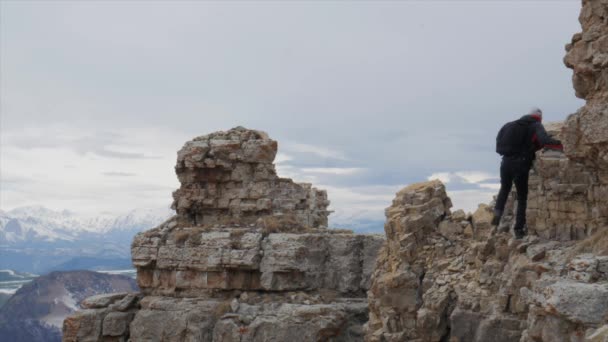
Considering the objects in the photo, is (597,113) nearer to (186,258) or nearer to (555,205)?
(555,205)

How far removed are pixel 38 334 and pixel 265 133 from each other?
91.5 m

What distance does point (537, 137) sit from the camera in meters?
15.1

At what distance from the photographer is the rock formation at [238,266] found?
84.0ft

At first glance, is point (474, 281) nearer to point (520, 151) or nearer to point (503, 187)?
point (503, 187)

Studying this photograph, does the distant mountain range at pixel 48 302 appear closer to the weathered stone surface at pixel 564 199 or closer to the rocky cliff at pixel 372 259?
the rocky cliff at pixel 372 259

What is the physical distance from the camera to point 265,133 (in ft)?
101

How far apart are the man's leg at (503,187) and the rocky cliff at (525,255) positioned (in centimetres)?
27

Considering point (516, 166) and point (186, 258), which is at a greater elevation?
point (516, 166)

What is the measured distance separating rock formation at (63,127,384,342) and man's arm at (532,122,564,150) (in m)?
12.1

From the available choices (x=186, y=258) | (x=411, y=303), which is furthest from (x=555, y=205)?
(x=186, y=258)

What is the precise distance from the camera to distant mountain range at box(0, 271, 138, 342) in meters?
110

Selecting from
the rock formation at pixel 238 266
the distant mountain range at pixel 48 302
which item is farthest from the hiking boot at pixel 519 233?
the distant mountain range at pixel 48 302

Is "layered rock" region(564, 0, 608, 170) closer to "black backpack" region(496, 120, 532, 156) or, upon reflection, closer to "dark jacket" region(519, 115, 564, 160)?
"dark jacket" region(519, 115, 564, 160)

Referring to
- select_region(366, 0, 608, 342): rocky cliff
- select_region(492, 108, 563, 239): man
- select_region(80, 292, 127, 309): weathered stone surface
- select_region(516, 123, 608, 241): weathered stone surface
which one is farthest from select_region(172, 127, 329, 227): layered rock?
select_region(516, 123, 608, 241): weathered stone surface
